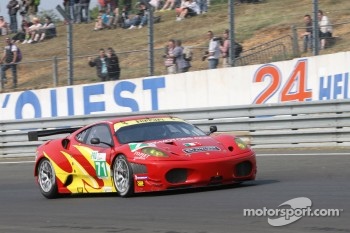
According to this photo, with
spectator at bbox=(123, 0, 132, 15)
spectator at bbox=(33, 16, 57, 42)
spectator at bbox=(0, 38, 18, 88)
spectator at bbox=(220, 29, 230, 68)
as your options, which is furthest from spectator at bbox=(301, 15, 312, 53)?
spectator at bbox=(33, 16, 57, 42)

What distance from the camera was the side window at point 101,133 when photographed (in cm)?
1212

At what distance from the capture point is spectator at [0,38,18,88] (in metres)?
23.4

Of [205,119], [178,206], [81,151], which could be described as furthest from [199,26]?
[178,206]

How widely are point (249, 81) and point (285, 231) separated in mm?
12281

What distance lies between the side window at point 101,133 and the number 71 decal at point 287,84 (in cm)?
713

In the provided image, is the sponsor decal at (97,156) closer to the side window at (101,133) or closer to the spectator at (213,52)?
the side window at (101,133)

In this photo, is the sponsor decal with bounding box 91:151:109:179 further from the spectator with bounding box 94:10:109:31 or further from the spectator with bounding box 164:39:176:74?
the spectator with bounding box 94:10:109:31

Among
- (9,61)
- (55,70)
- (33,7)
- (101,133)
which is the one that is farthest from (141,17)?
(101,133)

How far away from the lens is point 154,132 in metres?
12.0

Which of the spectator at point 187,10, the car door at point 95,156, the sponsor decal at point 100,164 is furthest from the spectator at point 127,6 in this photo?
the sponsor decal at point 100,164

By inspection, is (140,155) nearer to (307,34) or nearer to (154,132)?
(154,132)

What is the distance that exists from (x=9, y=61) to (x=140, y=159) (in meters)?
13.4

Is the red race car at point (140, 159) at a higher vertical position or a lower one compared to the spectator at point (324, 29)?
lower

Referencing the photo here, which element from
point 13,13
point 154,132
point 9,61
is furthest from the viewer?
point 13,13
